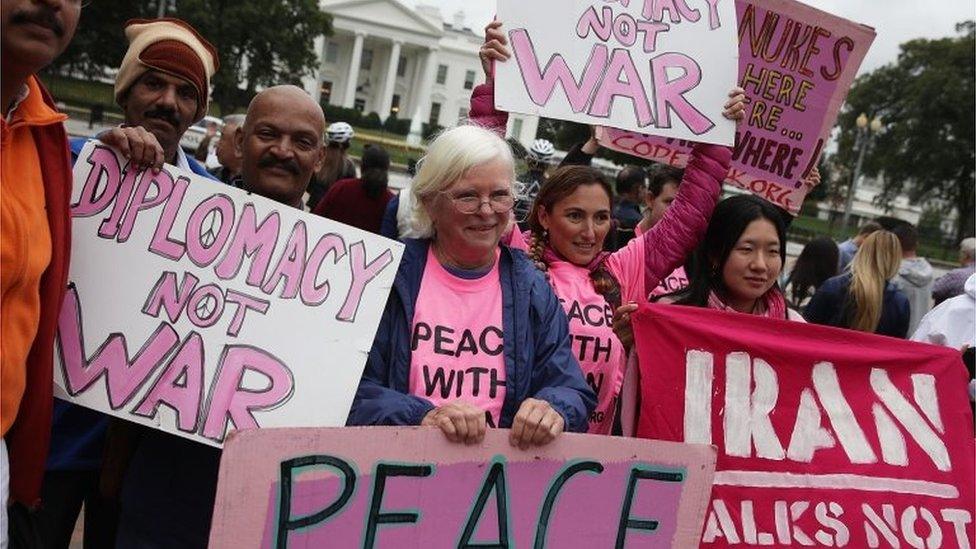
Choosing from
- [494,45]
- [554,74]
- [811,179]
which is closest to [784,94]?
[811,179]

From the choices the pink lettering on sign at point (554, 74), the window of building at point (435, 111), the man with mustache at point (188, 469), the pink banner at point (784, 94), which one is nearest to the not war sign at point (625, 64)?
the pink lettering on sign at point (554, 74)

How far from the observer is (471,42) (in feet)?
301

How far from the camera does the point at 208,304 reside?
92.4 inches

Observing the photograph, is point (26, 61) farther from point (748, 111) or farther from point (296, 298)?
point (748, 111)

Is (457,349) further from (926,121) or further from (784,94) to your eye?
(926,121)

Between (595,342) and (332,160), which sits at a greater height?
(332,160)

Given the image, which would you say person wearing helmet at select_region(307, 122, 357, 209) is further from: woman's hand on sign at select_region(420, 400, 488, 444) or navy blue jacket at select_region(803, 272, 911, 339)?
woman's hand on sign at select_region(420, 400, 488, 444)

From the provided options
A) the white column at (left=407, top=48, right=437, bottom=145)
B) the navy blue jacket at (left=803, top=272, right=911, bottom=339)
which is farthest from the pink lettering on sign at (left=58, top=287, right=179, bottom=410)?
the white column at (left=407, top=48, right=437, bottom=145)

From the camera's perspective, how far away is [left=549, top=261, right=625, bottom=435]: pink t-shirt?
9.32 feet

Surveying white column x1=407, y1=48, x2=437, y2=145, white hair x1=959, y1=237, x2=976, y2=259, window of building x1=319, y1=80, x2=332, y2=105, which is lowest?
white hair x1=959, y1=237, x2=976, y2=259

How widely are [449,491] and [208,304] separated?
2.49 feet

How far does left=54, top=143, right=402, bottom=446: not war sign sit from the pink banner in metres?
1.83

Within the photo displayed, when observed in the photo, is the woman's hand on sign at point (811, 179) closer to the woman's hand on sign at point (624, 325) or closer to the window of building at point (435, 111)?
the woman's hand on sign at point (624, 325)

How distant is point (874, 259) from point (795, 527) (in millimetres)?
2865
